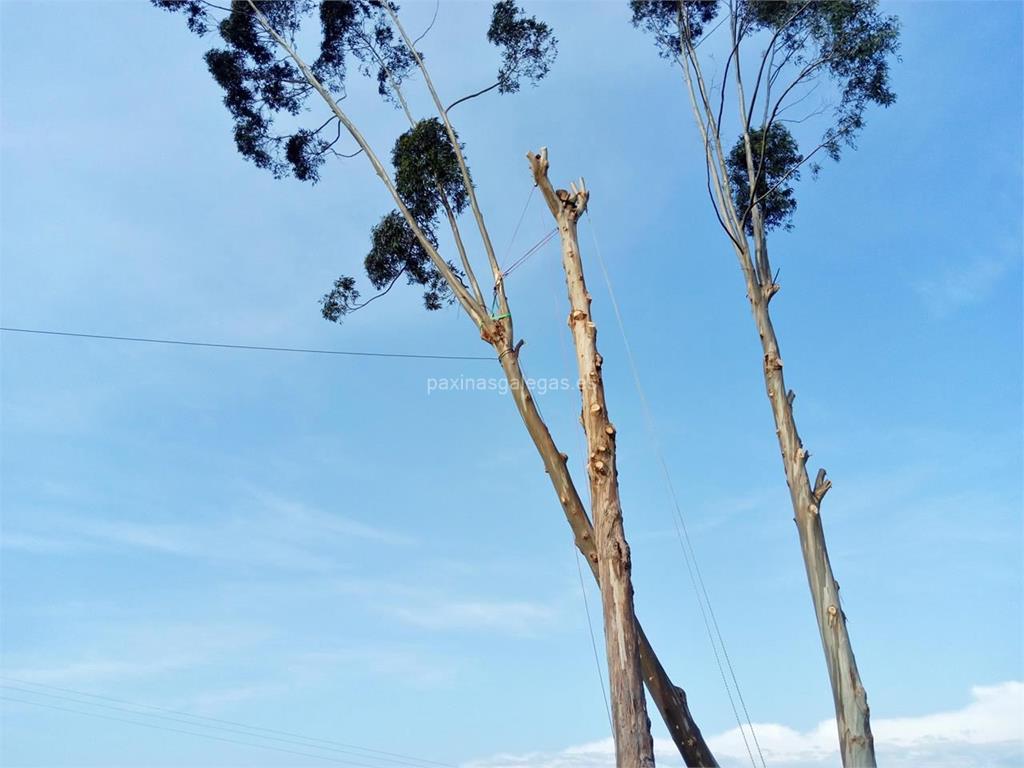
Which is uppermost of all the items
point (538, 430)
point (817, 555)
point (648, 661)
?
point (538, 430)

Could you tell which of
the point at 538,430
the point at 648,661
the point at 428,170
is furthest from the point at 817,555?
the point at 428,170

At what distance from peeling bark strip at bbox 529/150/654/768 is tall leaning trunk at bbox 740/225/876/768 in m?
1.99

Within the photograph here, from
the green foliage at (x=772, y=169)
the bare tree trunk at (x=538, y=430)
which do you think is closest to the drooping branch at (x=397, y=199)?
the bare tree trunk at (x=538, y=430)

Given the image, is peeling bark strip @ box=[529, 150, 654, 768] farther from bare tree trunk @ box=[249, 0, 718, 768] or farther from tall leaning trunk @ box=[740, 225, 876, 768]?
tall leaning trunk @ box=[740, 225, 876, 768]

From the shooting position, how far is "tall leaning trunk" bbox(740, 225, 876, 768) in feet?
25.7

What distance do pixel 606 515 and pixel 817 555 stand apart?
2.31 m

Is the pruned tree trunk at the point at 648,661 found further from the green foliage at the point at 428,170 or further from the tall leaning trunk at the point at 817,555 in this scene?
the green foliage at the point at 428,170

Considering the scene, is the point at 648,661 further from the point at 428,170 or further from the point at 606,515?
the point at 428,170

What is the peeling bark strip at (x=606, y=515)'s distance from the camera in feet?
22.7

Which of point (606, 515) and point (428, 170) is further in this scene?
point (428, 170)

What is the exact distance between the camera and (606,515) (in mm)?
7703

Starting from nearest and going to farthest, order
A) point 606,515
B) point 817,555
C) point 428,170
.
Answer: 1. point 606,515
2. point 817,555
3. point 428,170

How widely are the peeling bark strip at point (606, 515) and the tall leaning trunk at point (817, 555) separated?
1.99 m

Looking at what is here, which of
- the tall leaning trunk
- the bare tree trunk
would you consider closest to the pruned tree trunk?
the bare tree trunk
